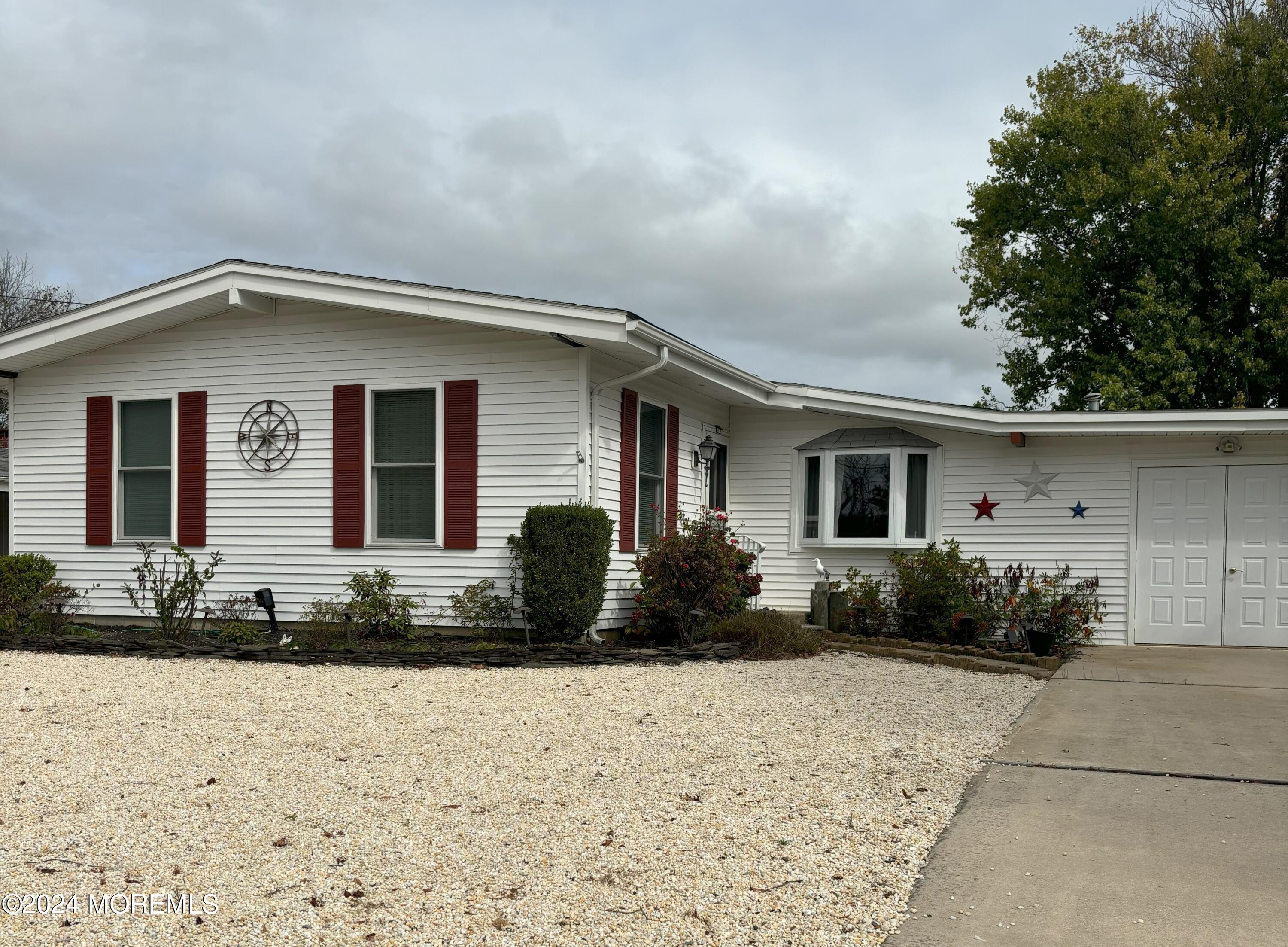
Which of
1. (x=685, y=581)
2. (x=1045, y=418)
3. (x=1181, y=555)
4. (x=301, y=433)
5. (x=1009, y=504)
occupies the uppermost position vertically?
(x=1045, y=418)

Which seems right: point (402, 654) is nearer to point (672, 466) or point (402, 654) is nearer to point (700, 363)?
point (672, 466)

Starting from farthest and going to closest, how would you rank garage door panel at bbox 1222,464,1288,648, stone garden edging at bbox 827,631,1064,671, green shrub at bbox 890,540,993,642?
garage door panel at bbox 1222,464,1288,648 → green shrub at bbox 890,540,993,642 → stone garden edging at bbox 827,631,1064,671

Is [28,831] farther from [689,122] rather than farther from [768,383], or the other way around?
[689,122]

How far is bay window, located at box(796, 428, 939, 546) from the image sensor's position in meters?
12.1

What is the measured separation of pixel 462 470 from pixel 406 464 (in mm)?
639

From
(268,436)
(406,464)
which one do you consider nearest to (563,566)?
(406,464)

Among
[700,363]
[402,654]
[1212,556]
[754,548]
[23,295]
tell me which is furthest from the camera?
[23,295]

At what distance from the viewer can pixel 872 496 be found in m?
12.3

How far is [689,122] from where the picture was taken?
14.2m

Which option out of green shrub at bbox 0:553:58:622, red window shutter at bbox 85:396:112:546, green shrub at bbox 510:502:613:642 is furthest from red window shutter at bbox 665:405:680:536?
green shrub at bbox 0:553:58:622

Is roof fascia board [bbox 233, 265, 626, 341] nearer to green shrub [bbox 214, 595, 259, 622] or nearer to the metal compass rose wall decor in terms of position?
the metal compass rose wall decor

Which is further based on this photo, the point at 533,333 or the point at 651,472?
the point at 651,472

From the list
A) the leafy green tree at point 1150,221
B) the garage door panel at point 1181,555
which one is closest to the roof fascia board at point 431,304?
the garage door panel at point 1181,555

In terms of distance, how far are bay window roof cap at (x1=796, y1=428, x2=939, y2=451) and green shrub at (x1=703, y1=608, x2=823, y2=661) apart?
2945mm
